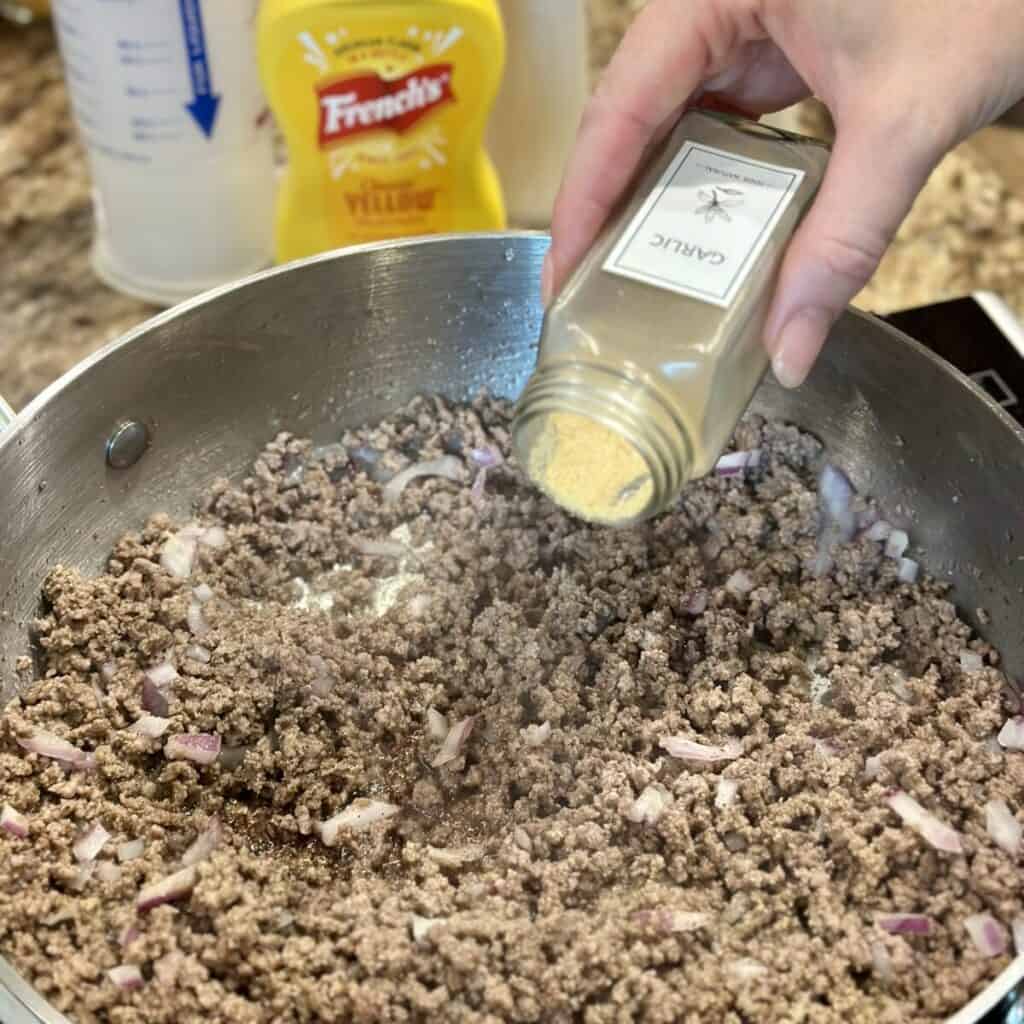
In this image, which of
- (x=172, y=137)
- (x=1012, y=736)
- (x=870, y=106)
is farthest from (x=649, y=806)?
(x=172, y=137)

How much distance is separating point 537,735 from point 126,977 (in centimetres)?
37

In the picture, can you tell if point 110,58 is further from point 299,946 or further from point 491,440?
point 299,946

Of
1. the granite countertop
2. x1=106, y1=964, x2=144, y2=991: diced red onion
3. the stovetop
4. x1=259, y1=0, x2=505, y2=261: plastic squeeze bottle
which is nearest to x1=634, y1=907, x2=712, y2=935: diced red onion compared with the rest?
x1=106, y1=964, x2=144, y2=991: diced red onion

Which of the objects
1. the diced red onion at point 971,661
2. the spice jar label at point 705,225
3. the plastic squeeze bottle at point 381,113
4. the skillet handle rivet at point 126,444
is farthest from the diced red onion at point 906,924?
the plastic squeeze bottle at point 381,113

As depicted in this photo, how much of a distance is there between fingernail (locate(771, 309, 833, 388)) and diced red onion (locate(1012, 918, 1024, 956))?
41 centimetres

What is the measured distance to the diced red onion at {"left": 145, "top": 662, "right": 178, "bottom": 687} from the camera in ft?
3.50

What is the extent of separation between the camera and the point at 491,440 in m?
1.28

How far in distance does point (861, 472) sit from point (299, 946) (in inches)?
27.0

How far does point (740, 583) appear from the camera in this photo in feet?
3.80

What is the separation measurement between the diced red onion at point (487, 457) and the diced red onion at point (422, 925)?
495 millimetres

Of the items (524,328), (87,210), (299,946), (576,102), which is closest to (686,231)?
(524,328)

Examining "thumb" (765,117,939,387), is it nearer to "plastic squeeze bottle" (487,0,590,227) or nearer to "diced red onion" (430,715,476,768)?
"diced red onion" (430,715,476,768)

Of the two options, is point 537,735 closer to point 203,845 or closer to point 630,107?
point 203,845

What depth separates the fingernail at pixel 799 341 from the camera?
838 mm
